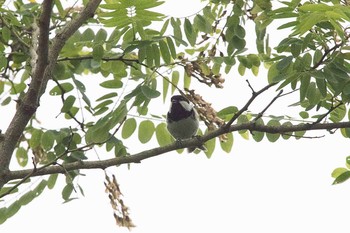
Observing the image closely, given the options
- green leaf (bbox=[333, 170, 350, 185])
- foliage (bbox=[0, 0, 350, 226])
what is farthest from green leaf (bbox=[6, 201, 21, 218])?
green leaf (bbox=[333, 170, 350, 185])

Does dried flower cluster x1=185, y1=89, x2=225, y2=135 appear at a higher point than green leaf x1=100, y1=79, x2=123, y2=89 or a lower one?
lower

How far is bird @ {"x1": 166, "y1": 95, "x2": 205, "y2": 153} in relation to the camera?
445 cm

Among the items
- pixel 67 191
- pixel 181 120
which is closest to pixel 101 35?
pixel 181 120

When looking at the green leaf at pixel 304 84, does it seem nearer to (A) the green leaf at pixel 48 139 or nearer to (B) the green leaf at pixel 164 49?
(B) the green leaf at pixel 164 49

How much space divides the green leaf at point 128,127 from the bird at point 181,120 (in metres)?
0.30

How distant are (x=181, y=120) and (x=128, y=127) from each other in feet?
2.44

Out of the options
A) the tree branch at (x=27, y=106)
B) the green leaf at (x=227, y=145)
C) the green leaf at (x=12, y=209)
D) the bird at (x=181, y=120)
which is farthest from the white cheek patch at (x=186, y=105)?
the tree branch at (x=27, y=106)

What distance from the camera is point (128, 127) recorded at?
13.5 feet

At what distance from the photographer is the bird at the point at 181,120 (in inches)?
175

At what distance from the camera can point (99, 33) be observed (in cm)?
422

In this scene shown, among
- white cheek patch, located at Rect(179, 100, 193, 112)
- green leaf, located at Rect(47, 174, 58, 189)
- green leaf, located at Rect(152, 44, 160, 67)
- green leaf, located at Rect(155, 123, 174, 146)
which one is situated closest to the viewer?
green leaf, located at Rect(152, 44, 160, 67)

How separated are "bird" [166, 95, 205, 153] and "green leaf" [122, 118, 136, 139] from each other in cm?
30

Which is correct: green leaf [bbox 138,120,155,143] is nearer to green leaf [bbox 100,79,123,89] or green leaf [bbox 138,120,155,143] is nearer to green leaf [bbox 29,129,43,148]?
green leaf [bbox 100,79,123,89]

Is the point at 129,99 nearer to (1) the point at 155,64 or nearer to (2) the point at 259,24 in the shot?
(1) the point at 155,64
